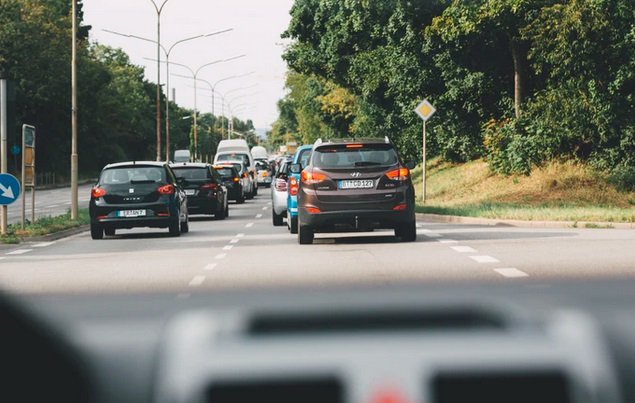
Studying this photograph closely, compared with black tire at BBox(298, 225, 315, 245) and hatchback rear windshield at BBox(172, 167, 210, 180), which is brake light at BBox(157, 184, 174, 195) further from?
hatchback rear windshield at BBox(172, 167, 210, 180)

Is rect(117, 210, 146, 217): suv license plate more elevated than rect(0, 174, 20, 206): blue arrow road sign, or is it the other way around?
rect(0, 174, 20, 206): blue arrow road sign

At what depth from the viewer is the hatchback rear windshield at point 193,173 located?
30.6 metres

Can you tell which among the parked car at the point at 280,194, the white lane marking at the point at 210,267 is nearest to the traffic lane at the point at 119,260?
the white lane marking at the point at 210,267

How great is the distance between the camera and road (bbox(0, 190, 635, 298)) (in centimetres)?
1223

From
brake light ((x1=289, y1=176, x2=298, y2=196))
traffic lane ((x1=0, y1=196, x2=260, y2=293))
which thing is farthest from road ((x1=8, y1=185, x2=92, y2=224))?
brake light ((x1=289, y1=176, x2=298, y2=196))

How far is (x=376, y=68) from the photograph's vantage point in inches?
1738

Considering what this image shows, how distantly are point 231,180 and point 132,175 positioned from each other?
19554mm

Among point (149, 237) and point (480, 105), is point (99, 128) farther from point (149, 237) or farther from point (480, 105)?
point (149, 237)

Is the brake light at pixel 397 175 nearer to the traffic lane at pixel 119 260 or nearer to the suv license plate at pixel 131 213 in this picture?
the traffic lane at pixel 119 260

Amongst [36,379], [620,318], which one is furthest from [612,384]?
[36,379]

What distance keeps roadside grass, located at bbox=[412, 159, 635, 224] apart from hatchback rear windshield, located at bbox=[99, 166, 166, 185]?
22.6ft

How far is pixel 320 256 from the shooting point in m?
15.6

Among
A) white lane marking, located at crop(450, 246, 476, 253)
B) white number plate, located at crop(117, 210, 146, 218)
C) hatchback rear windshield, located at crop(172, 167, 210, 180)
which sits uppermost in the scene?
hatchback rear windshield, located at crop(172, 167, 210, 180)

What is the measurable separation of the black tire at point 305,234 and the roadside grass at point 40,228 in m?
5.47
